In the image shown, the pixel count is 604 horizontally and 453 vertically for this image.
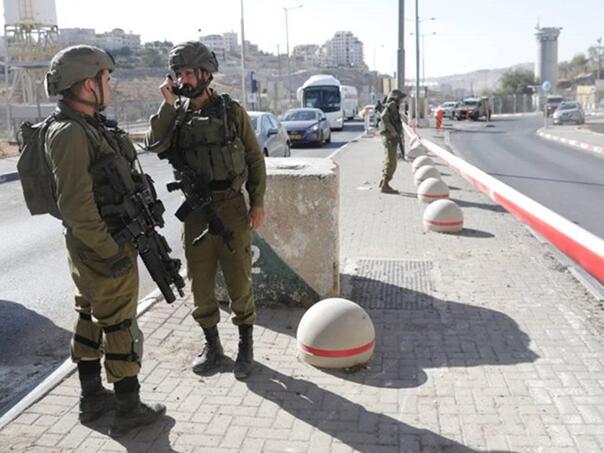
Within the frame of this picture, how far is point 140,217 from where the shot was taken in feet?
11.6

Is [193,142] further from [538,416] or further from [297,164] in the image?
[538,416]

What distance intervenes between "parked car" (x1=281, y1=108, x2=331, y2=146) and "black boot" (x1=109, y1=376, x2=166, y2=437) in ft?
74.8

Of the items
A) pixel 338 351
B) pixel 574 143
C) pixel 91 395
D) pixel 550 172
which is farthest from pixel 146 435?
pixel 574 143

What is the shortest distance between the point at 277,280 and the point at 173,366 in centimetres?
144

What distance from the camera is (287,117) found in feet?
92.2

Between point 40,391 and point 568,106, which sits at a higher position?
point 568,106

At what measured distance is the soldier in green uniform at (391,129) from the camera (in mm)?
12156

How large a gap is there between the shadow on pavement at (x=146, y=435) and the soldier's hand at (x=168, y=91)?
6.19 feet

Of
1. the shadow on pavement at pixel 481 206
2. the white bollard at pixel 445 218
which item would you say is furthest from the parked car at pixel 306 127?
the white bollard at pixel 445 218

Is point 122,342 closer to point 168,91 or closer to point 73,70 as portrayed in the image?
point 73,70

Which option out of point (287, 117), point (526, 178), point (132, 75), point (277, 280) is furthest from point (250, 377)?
point (132, 75)

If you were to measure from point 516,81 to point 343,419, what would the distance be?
108m

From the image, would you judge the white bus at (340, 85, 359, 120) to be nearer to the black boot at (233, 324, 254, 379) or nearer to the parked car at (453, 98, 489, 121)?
the parked car at (453, 98, 489, 121)

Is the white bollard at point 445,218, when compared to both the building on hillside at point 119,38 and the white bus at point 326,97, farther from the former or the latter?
the building on hillside at point 119,38
